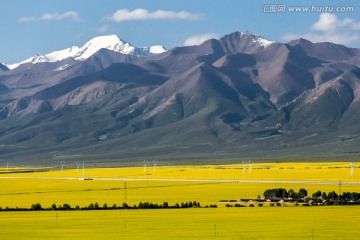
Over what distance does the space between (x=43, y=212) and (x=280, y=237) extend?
33.5 metres

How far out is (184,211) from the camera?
89.3 meters

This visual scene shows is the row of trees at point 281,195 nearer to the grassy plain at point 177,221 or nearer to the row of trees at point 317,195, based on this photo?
the row of trees at point 317,195

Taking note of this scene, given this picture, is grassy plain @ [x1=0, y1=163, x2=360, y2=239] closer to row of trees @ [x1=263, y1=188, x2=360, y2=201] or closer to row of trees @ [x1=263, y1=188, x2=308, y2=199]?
row of trees @ [x1=263, y1=188, x2=308, y2=199]

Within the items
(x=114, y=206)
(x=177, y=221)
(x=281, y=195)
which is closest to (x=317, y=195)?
(x=281, y=195)

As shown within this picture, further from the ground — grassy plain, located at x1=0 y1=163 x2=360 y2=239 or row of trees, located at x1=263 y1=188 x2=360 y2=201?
row of trees, located at x1=263 y1=188 x2=360 y2=201

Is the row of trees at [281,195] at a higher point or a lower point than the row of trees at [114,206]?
higher

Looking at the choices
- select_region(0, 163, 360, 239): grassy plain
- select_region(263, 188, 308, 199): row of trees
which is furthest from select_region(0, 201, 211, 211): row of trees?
select_region(263, 188, 308, 199): row of trees

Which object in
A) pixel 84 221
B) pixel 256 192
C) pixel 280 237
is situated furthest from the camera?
pixel 256 192

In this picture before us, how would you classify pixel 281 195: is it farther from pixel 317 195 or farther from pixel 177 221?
pixel 177 221

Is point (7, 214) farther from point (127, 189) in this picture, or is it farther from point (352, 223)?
point (127, 189)

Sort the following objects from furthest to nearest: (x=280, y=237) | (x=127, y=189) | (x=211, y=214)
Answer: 1. (x=127, y=189)
2. (x=211, y=214)
3. (x=280, y=237)

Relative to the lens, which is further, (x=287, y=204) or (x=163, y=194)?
(x=163, y=194)

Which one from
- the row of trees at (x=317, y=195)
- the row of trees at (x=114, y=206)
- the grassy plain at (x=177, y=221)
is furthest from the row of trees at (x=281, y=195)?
the row of trees at (x=114, y=206)

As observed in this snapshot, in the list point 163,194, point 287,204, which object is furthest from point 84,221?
point 163,194
